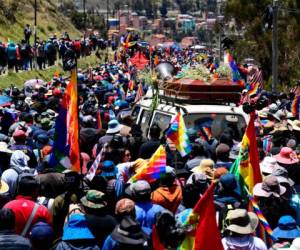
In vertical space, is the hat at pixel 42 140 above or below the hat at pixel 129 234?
below

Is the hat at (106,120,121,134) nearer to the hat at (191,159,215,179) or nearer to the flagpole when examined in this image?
the hat at (191,159,215,179)

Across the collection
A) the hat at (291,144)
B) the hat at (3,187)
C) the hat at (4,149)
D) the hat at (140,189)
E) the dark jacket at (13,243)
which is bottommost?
the hat at (291,144)

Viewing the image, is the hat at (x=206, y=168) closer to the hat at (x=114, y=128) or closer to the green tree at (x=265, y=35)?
the hat at (x=114, y=128)

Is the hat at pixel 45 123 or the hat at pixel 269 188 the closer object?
the hat at pixel 269 188

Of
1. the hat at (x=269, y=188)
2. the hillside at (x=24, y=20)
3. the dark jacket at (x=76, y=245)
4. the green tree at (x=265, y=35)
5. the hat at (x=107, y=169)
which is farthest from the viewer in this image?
the hillside at (x=24, y=20)

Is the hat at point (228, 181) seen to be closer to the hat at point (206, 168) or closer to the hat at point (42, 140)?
the hat at point (206, 168)

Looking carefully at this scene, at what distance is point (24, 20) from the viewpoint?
2169 inches

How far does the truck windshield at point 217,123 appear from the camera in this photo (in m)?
11.3

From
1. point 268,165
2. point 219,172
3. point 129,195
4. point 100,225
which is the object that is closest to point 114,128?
point 268,165

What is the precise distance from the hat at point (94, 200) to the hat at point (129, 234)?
74 centimetres

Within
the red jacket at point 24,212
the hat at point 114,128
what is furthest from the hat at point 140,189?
the hat at point 114,128

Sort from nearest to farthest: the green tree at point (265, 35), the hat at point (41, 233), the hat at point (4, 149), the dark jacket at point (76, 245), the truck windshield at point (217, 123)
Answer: the dark jacket at point (76, 245) < the hat at point (41, 233) < the hat at point (4, 149) < the truck windshield at point (217, 123) < the green tree at point (265, 35)

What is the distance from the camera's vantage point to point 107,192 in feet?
27.4

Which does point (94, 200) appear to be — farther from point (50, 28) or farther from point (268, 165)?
point (50, 28)
